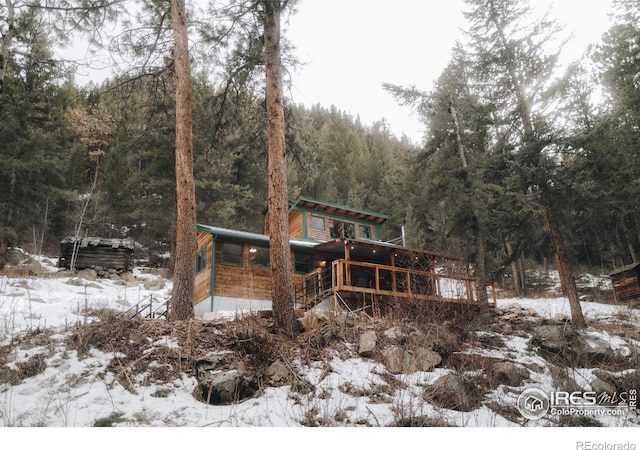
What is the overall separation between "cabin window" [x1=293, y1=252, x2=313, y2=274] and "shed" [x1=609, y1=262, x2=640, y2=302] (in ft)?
48.1

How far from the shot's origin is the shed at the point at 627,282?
1716 cm

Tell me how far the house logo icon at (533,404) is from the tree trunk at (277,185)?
3.94 metres

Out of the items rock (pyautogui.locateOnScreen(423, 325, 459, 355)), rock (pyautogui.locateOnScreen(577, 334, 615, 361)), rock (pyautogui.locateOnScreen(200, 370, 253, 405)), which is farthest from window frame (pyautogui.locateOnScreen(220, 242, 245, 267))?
rock (pyautogui.locateOnScreen(577, 334, 615, 361))

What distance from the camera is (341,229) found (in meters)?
20.5

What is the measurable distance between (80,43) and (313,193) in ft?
91.9

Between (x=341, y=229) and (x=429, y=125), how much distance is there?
691cm

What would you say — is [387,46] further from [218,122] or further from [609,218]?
[609,218]

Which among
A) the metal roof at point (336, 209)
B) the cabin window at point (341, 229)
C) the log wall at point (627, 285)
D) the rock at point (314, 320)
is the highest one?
the metal roof at point (336, 209)

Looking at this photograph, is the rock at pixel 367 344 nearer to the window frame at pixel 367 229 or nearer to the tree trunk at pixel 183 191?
the tree trunk at pixel 183 191

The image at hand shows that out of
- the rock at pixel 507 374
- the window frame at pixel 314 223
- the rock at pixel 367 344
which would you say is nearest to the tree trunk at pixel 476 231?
the window frame at pixel 314 223

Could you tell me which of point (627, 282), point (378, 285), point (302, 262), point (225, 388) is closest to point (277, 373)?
point (225, 388)

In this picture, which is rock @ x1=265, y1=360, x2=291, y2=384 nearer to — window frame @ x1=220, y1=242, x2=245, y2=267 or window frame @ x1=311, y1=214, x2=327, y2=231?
window frame @ x1=220, y1=242, x2=245, y2=267

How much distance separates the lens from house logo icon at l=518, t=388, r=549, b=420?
5038mm

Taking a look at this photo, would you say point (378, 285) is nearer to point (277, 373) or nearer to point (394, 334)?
point (394, 334)
